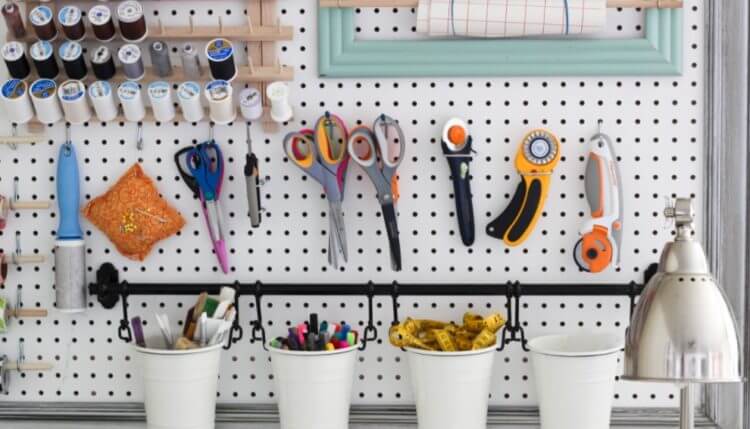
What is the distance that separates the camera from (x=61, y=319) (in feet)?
5.04

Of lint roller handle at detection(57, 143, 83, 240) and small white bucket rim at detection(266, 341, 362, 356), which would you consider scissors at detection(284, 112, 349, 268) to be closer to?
small white bucket rim at detection(266, 341, 362, 356)

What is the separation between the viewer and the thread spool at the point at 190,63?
143 cm

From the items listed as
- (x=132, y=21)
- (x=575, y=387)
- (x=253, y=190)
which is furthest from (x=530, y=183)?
(x=132, y=21)

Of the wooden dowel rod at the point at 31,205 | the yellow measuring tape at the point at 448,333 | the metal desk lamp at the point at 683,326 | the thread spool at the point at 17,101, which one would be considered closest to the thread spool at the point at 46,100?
→ the thread spool at the point at 17,101

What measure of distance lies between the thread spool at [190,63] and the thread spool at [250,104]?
71 mm

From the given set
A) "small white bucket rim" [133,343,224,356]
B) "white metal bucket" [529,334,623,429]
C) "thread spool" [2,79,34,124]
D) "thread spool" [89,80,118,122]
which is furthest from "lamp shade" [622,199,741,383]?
"thread spool" [2,79,34,124]

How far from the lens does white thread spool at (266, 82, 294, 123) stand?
56.3 inches

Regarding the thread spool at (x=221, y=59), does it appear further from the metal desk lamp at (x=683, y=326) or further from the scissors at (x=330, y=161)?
the metal desk lamp at (x=683, y=326)

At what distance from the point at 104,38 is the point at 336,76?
0.34 metres

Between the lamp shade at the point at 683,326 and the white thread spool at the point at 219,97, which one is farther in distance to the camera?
the white thread spool at the point at 219,97

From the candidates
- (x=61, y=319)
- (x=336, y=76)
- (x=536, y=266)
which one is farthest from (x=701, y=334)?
(x=61, y=319)

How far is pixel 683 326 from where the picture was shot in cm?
97

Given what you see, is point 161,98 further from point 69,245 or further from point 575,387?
point 575,387

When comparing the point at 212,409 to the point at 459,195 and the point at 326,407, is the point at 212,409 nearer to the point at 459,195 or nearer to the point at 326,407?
the point at 326,407
